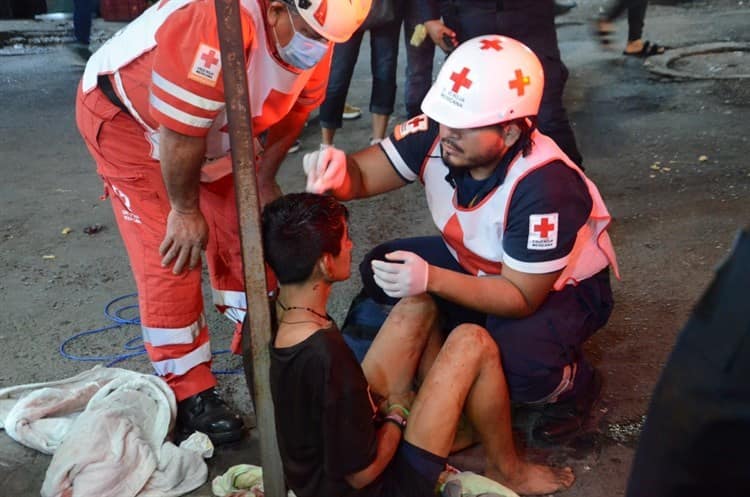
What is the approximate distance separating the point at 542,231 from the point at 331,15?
0.87 meters

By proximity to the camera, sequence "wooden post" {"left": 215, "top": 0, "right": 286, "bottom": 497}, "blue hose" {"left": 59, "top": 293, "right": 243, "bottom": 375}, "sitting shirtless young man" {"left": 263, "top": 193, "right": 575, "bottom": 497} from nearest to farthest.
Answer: "wooden post" {"left": 215, "top": 0, "right": 286, "bottom": 497}
"sitting shirtless young man" {"left": 263, "top": 193, "right": 575, "bottom": 497}
"blue hose" {"left": 59, "top": 293, "right": 243, "bottom": 375}

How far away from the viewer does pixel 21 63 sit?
9.68 metres

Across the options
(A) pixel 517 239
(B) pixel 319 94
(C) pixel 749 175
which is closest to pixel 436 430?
(A) pixel 517 239

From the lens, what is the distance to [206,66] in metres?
2.30

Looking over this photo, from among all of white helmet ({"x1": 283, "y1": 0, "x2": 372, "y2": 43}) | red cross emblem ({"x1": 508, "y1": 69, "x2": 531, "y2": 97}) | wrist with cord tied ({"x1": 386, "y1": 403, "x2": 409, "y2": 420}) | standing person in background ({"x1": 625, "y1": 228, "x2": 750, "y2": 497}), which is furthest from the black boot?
standing person in background ({"x1": 625, "y1": 228, "x2": 750, "y2": 497})

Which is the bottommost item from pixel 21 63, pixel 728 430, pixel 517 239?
pixel 21 63

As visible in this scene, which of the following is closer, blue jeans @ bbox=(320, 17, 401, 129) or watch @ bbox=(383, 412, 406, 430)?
watch @ bbox=(383, 412, 406, 430)

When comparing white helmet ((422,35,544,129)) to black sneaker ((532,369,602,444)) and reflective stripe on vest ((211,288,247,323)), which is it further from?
reflective stripe on vest ((211,288,247,323))

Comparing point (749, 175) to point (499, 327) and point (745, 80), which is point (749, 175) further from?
point (499, 327)

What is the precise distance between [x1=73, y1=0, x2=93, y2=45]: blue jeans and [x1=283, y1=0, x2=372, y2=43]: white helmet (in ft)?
23.9

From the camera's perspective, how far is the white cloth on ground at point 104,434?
8.57ft

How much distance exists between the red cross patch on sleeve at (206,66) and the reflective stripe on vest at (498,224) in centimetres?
87

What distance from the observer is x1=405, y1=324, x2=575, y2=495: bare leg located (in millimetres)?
2441

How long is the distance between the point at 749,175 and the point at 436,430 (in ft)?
11.6
